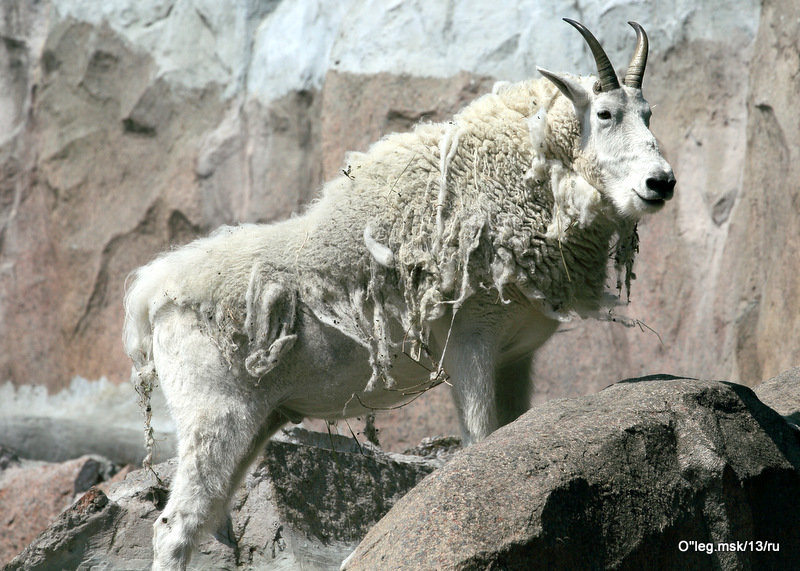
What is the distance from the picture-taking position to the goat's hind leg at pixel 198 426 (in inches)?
175

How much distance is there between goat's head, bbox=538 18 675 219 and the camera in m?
4.64

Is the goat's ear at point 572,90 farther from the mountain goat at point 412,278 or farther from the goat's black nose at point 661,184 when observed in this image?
the goat's black nose at point 661,184

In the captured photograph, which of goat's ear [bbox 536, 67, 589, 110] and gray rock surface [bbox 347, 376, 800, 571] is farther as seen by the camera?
goat's ear [bbox 536, 67, 589, 110]

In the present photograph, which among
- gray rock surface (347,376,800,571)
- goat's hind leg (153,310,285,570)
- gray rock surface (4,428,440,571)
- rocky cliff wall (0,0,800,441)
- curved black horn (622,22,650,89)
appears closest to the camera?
gray rock surface (347,376,800,571)

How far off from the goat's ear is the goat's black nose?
552 millimetres

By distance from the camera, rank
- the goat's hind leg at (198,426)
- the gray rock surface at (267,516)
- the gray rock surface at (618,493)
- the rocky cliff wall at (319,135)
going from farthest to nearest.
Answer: the rocky cliff wall at (319,135), the gray rock surface at (267,516), the goat's hind leg at (198,426), the gray rock surface at (618,493)

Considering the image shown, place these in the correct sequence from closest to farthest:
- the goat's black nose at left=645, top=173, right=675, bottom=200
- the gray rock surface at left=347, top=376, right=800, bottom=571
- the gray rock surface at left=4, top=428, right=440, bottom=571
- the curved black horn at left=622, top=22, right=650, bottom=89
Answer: the gray rock surface at left=347, top=376, right=800, bottom=571
the goat's black nose at left=645, top=173, right=675, bottom=200
the curved black horn at left=622, top=22, right=650, bottom=89
the gray rock surface at left=4, top=428, right=440, bottom=571

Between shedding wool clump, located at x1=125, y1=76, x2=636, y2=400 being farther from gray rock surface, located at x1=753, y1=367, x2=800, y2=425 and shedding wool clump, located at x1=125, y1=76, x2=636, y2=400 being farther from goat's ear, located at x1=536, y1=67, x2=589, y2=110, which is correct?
gray rock surface, located at x1=753, y1=367, x2=800, y2=425

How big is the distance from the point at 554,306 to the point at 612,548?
1.51 m

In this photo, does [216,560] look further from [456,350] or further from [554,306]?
[554,306]

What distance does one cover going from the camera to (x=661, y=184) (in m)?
4.61

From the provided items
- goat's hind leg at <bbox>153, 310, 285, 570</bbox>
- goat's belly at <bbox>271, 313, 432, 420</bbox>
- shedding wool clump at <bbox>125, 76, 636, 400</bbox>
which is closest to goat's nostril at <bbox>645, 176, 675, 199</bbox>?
shedding wool clump at <bbox>125, 76, 636, 400</bbox>

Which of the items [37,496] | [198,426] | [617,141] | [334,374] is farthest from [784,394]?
[37,496]

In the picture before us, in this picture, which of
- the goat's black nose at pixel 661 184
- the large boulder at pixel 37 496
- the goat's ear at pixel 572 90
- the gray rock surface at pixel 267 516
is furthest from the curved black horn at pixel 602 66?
the large boulder at pixel 37 496
